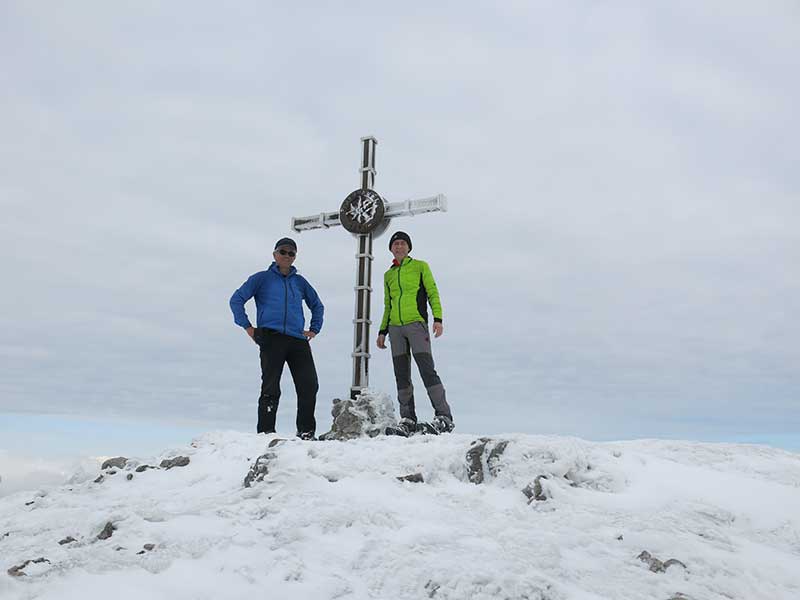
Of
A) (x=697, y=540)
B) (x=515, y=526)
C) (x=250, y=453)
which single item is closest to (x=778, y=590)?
(x=697, y=540)

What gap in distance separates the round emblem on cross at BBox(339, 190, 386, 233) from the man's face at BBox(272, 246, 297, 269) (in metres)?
2.60

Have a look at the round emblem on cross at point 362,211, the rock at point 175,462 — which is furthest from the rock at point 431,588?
the round emblem on cross at point 362,211

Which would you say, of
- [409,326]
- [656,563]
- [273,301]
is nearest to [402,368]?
[409,326]

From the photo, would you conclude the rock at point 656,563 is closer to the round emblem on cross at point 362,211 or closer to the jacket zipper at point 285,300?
the jacket zipper at point 285,300

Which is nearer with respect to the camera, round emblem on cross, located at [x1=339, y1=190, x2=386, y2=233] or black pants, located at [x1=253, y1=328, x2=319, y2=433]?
black pants, located at [x1=253, y1=328, x2=319, y2=433]

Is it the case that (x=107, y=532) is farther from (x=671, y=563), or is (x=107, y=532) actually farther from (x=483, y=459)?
Result: (x=671, y=563)

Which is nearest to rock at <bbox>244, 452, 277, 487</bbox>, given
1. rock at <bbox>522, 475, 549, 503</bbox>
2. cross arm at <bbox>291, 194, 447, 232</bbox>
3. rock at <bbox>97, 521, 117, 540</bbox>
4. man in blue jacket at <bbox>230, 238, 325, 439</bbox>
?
rock at <bbox>97, 521, 117, 540</bbox>

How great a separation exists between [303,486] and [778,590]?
339cm

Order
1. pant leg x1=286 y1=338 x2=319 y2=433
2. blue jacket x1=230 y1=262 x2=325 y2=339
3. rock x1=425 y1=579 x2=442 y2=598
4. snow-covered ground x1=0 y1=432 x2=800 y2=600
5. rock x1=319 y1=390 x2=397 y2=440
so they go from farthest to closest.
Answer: rock x1=319 y1=390 x2=397 y2=440, pant leg x1=286 y1=338 x2=319 y2=433, blue jacket x1=230 y1=262 x2=325 y2=339, snow-covered ground x1=0 y1=432 x2=800 y2=600, rock x1=425 y1=579 x2=442 y2=598

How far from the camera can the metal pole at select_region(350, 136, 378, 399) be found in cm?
1080

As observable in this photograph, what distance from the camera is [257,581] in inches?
147

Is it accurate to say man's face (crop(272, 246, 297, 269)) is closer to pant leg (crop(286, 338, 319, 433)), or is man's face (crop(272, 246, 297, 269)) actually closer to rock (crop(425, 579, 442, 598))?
pant leg (crop(286, 338, 319, 433))

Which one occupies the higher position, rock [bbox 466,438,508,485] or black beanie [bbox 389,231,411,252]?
black beanie [bbox 389,231,411,252]

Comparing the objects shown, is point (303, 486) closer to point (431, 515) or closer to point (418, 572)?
point (431, 515)
